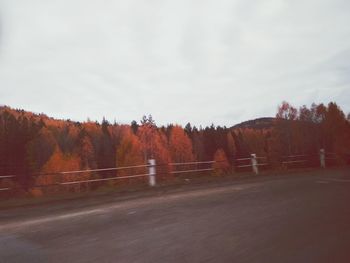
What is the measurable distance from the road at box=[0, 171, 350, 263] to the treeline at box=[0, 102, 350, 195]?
5542 cm

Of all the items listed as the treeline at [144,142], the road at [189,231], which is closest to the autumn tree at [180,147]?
the treeline at [144,142]

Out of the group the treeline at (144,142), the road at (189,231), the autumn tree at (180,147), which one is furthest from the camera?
the autumn tree at (180,147)

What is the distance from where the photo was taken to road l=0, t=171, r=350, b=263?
21.4ft

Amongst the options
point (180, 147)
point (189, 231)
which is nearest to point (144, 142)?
point (180, 147)

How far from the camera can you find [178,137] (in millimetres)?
130875

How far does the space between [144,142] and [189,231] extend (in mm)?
109774

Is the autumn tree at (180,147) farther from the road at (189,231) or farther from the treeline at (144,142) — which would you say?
the road at (189,231)

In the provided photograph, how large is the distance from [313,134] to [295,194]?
83.8 metres

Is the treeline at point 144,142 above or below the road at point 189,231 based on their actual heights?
above

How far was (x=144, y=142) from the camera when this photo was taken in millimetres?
117625

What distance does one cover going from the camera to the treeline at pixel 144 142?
263 ft

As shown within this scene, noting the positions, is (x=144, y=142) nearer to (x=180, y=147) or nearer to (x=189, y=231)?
(x=180, y=147)

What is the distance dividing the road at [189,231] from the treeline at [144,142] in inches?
2182

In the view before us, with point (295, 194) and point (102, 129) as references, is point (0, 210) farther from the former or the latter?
point (102, 129)
